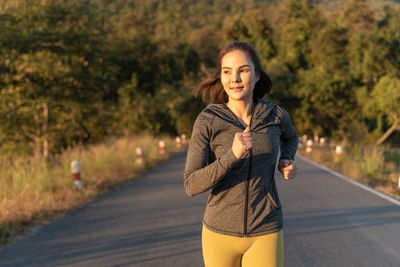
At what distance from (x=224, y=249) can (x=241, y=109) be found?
79 cm

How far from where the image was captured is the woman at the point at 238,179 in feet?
6.46

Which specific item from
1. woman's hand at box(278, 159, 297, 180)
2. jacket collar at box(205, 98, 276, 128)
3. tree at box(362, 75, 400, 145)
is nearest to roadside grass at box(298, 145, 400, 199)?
woman's hand at box(278, 159, 297, 180)

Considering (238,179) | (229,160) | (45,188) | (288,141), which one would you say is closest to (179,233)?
(288,141)

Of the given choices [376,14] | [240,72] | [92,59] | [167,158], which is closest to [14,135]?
[92,59]

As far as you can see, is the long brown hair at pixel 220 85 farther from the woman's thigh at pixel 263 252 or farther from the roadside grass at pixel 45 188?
the roadside grass at pixel 45 188

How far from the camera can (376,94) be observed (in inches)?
1497

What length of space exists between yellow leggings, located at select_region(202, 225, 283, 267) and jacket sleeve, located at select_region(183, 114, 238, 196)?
1.06 feet

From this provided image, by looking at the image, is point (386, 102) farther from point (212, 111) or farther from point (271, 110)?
point (212, 111)

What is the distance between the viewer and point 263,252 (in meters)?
1.99

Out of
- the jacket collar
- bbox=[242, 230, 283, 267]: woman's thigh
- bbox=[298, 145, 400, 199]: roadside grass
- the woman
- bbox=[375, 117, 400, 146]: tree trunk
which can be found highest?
the jacket collar

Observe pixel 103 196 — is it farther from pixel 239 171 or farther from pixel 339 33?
pixel 339 33

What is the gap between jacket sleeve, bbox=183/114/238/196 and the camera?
5.98ft

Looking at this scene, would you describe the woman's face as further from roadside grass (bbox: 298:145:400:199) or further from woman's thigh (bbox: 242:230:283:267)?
roadside grass (bbox: 298:145:400:199)

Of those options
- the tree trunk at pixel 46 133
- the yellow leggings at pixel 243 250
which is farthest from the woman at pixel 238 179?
the tree trunk at pixel 46 133
